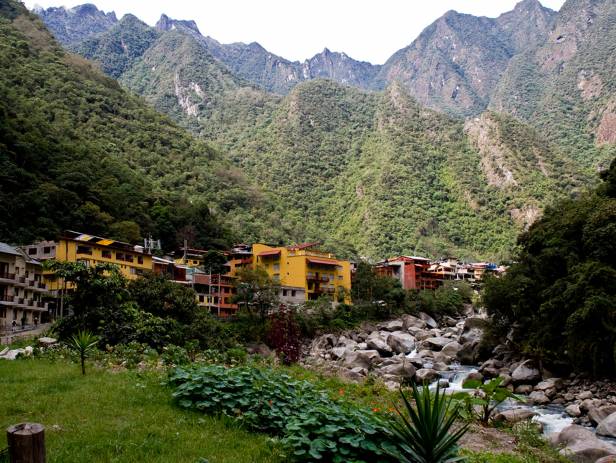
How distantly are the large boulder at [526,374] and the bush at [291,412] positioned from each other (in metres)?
21.3

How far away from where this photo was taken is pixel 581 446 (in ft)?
38.2

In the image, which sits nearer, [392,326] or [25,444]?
[25,444]

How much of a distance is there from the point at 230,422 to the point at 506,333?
3210cm

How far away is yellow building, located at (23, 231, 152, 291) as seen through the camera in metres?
40.7

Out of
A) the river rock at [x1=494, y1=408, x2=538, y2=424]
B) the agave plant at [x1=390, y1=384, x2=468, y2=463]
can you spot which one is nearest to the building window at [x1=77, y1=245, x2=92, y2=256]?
the river rock at [x1=494, y1=408, x2=538, y2=424]

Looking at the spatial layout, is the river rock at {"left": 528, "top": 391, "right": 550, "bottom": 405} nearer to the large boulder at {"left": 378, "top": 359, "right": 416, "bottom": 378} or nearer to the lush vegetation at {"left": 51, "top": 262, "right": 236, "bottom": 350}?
the large boulder at {"left": 378, "top": 359, "right": 416, "bottom": 378}

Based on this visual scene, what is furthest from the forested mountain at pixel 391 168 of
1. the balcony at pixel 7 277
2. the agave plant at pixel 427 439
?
the agave plant at pixel 427 439

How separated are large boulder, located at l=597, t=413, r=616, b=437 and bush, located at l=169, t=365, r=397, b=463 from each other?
39.3 ft

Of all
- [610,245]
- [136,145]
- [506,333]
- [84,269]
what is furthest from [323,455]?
[136,145]

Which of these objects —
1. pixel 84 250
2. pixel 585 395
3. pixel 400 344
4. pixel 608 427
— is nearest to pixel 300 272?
pixel 400 344

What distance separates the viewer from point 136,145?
93.1 meters

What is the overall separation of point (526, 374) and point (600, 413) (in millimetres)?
9008

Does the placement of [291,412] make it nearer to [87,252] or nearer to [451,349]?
[451,349]

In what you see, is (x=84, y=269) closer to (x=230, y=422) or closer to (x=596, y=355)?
(x=230, y=422)
